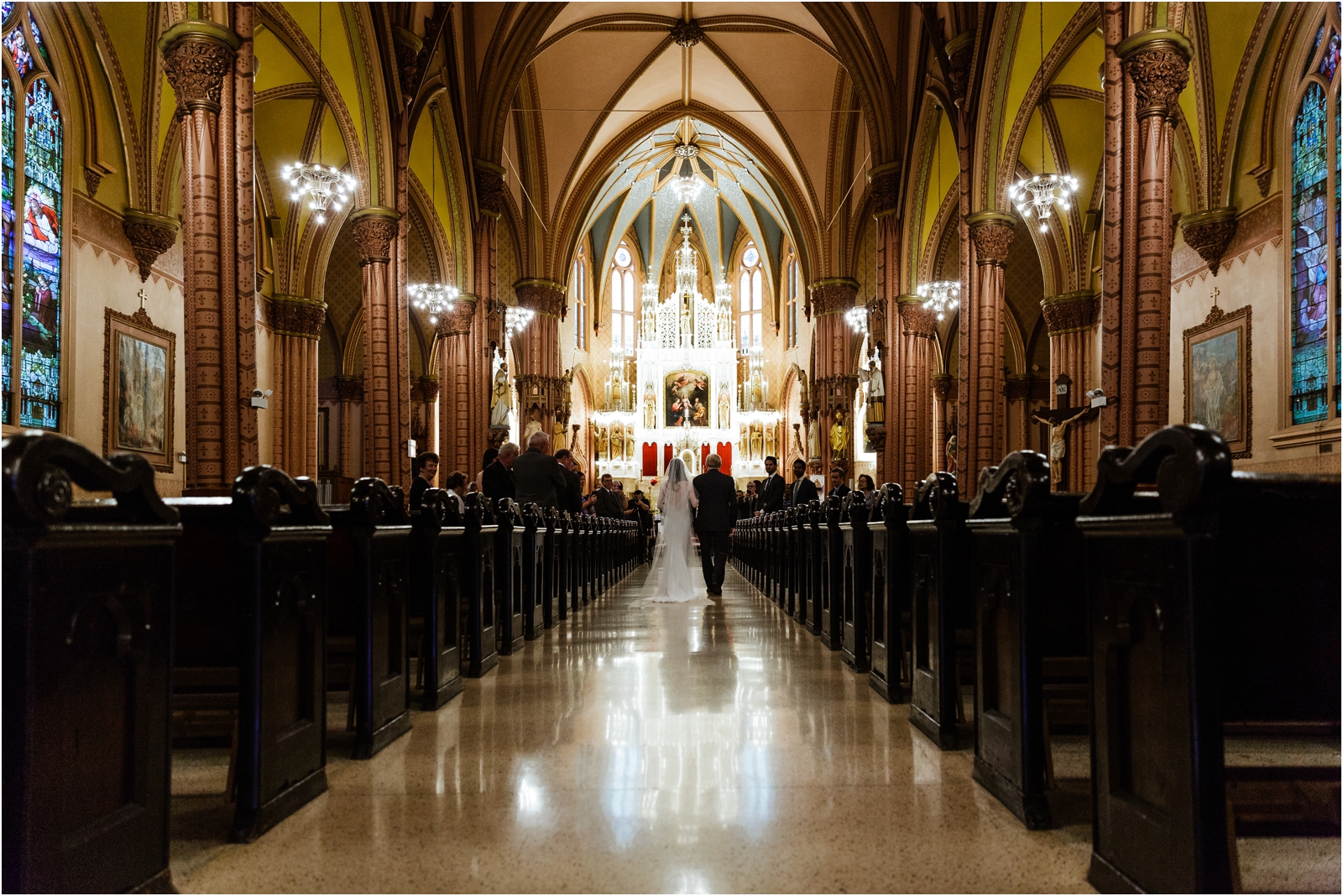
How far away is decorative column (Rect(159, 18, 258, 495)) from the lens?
8.54 metres

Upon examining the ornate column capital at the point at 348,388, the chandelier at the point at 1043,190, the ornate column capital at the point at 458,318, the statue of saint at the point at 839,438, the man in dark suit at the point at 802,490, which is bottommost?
the man in dark suit at the point at 802,490

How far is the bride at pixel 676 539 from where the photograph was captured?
35.1 ft

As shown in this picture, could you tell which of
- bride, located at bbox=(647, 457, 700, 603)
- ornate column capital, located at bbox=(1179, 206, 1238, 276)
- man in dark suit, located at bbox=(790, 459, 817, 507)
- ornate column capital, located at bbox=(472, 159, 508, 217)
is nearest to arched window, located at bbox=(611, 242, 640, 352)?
ornate column capital, located at bbox=(472, 159, 508, 217)

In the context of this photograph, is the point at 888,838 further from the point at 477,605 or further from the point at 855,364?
the point at 855,364

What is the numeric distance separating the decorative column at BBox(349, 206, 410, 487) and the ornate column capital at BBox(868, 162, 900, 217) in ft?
32.0

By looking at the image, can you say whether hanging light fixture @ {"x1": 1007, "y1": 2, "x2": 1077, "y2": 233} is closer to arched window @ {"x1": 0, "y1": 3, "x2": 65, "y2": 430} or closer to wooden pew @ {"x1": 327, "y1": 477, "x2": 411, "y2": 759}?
wooden pew @ {"x1": 327, "y1": 477, "x2": 411, "y2": 759}

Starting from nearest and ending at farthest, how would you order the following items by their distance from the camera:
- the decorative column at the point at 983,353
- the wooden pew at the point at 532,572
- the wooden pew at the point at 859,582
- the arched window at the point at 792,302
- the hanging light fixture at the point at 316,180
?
the wooden pew at the point at 859,582
the wooden pew at the point at 532,572
the hanging light fixture at the point at 316,180
the decorative column at the point at 983,353
the arched window at the point at 792,302

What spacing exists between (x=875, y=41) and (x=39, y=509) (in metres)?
19.9

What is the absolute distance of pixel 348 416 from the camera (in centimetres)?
2475

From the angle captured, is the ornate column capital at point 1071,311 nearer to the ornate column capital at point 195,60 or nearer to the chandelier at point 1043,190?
the chandelier at point 1043,190

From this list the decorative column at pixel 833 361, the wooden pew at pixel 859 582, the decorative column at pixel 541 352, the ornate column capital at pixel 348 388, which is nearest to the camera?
the wooden pew at pixel 859 582

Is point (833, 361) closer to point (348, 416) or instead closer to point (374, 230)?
point (348, 416)

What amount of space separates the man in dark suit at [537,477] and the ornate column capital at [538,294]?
17.6m

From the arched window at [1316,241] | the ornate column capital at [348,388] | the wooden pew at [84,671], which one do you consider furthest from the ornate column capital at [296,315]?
the wooden pew at [84,671]
